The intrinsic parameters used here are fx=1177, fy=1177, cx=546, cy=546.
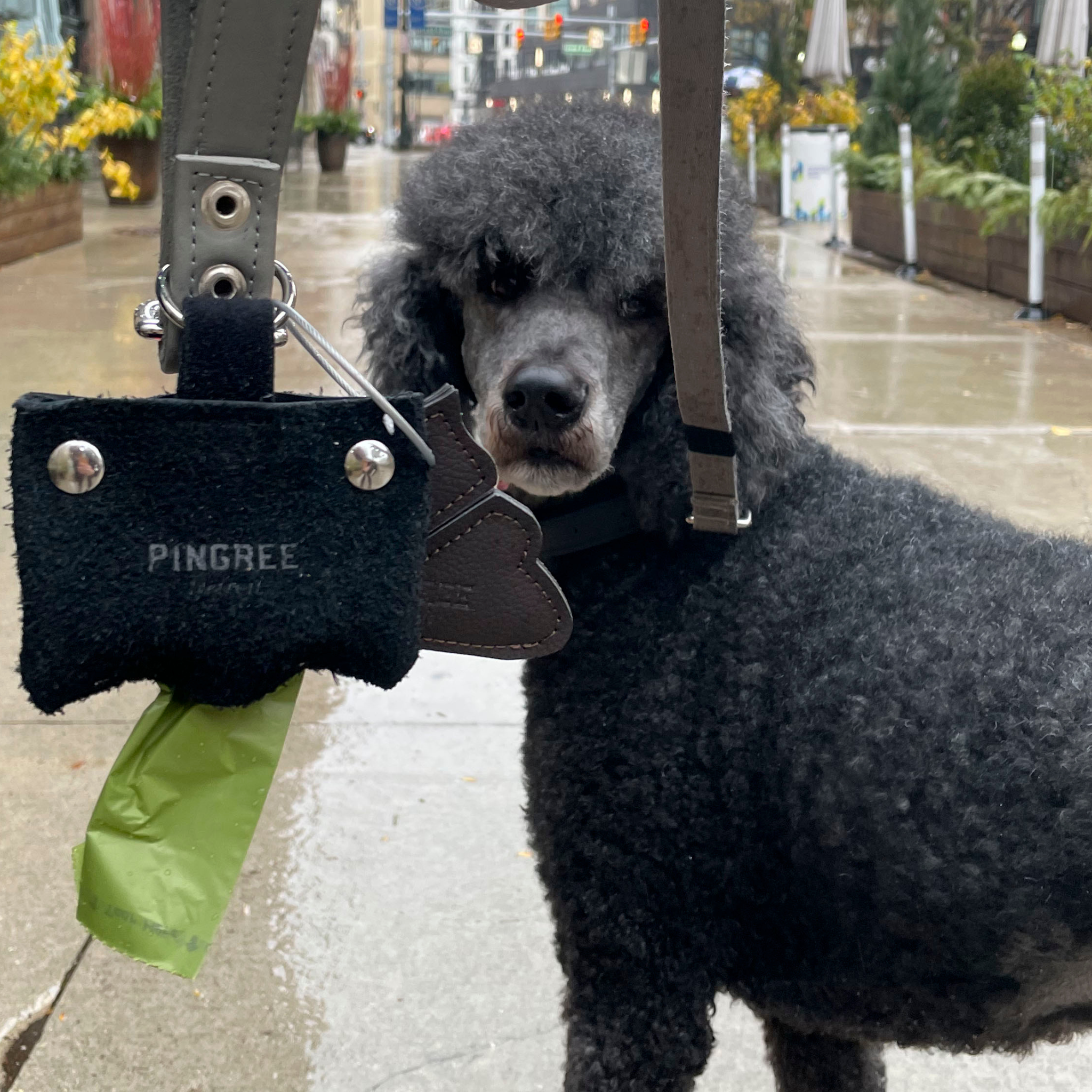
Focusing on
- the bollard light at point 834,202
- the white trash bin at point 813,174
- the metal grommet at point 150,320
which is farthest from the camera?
the white trash bin at point 813,174

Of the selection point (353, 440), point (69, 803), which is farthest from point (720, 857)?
point (69, 803)

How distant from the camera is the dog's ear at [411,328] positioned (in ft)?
6.13

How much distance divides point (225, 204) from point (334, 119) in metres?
24.7

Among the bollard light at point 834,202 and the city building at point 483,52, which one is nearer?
the bollard light at point 834,202

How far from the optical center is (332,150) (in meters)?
23.7

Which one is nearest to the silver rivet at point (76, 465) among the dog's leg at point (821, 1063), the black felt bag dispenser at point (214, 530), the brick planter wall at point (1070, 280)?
the black felt bag dispenser at point (214, 530)

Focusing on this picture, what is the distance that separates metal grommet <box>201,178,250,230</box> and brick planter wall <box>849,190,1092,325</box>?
8.58 m

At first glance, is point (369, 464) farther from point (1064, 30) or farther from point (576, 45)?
point (576, 45)

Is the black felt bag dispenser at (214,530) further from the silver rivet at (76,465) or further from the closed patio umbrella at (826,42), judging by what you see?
the closed patio umbrella at (826,42)

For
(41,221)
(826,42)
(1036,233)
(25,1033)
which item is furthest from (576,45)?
(25,1033)

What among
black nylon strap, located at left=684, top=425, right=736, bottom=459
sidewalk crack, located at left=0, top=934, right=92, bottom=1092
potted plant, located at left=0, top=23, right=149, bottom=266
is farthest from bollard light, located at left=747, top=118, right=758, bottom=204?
black nylon strap, located at left=684, top=425, right=736, bottom=459

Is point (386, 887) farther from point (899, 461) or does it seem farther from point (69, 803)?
point (899, 461)

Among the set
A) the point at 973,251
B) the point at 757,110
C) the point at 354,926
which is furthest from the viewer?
the point at 757,110

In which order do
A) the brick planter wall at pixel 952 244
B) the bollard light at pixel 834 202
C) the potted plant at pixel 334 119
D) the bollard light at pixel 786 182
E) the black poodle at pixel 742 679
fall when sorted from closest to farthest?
the black poodle at pixel 742 679
the brick planter wall at pixel 952 244
the bollard light at pixel 834 202
the bollard light at pixel 786 182
the potted plant at pixel 334 119
